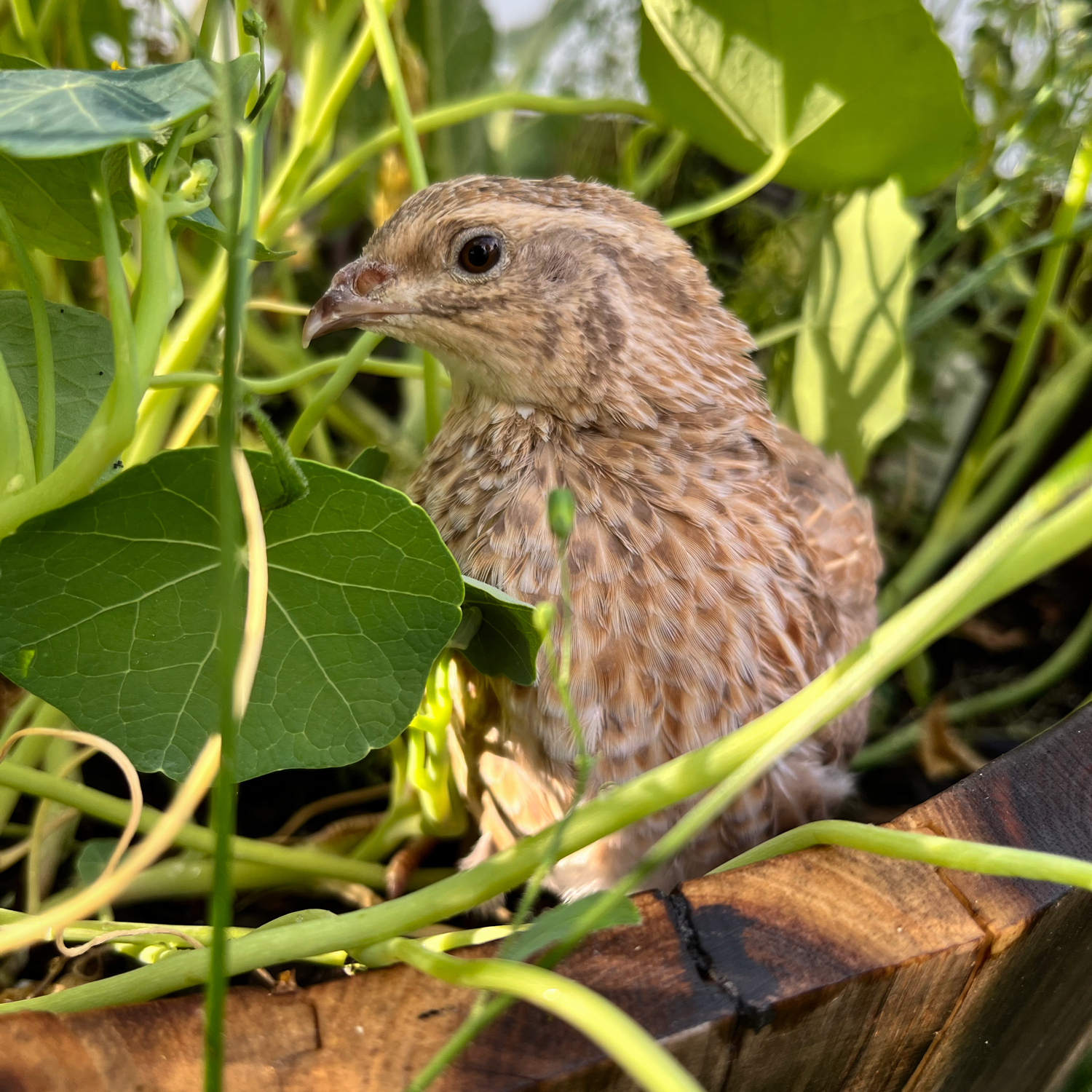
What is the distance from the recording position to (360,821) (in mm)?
1254

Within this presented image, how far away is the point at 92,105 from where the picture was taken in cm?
63

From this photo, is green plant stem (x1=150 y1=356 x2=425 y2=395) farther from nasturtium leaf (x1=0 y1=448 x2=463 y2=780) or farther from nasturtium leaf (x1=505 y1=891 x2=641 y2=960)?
nasturtium leaf (x1=505 y1=891 x2=641 y2=960)

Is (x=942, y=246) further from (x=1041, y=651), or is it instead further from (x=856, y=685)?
(x=856, y=685)

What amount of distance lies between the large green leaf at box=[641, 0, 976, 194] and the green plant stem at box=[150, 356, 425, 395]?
52 centimetres

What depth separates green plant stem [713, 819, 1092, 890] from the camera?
23.2 inches

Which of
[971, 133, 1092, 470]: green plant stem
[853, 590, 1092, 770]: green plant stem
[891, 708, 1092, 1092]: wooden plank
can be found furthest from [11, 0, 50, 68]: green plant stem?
[853, 590, 1092, 770]: green plant stem

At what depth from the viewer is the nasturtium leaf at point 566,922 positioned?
0.53 m

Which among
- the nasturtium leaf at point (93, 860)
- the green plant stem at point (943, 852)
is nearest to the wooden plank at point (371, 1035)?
the green plant stem at point (943, 852)

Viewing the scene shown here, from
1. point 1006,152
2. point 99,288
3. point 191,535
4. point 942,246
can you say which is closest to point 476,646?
point 191,535

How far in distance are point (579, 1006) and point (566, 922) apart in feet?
0.21

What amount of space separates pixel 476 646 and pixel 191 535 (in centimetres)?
28

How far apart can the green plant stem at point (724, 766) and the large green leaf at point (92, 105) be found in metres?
0.49

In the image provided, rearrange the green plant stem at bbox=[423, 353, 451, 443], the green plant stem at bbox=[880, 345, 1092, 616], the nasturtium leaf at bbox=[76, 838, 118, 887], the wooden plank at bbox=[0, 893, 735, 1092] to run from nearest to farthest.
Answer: the wooden plank at bbox=[0, 893, 735, 1092] → the nasturtium leaf at bbox=[76, 838, 118, 887] → the green plant stem at bbox=[423, 353, 451, 443] → the green plant stem at bbox=[880, 345, 1092, 616]

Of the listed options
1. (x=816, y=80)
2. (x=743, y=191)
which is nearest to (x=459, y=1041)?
(x=743, y=191)
